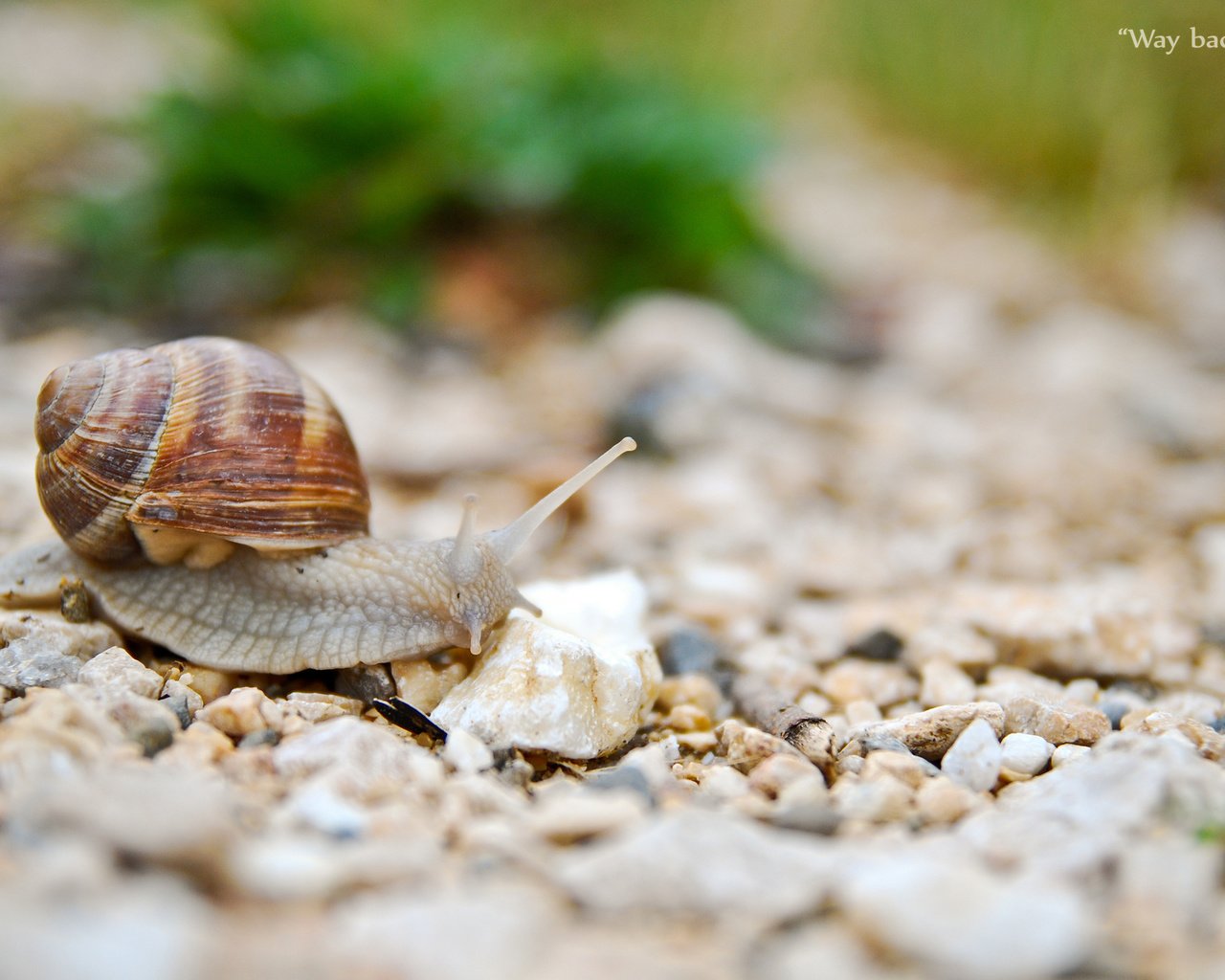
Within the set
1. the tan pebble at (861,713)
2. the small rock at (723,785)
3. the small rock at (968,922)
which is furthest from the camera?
the tan pebble at (861,713)

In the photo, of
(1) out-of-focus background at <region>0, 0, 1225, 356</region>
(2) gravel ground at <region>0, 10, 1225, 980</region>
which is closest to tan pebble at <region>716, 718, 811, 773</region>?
(2) gravel ground at <region>0, 10, 1225, 980</region>

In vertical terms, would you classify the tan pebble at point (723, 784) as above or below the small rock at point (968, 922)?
below

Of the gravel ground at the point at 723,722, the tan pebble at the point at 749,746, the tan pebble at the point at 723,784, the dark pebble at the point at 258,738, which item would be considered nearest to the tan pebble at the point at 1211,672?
the gravel ground at the point at 723,722

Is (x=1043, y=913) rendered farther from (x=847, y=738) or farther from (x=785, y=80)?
(x=785, y=80)

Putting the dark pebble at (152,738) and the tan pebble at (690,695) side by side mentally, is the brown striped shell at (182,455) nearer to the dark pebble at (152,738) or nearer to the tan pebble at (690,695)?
the dark pebble at (152,738)

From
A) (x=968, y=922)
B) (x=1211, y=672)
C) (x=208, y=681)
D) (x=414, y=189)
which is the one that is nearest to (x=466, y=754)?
(x=208, y=681)

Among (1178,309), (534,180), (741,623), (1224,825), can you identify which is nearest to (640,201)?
(534,180)

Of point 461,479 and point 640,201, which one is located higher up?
point 640,201
